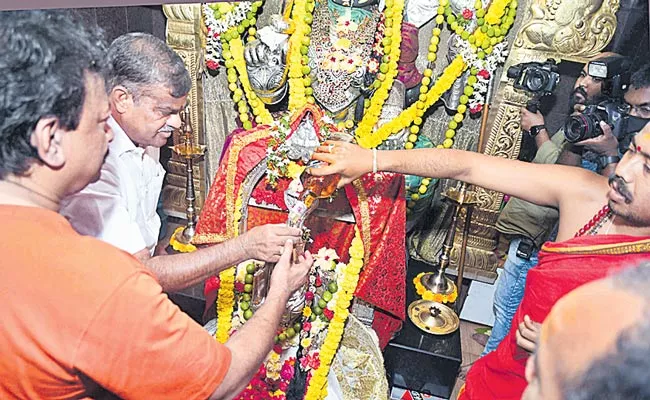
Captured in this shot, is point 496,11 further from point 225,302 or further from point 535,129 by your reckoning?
point 225,302

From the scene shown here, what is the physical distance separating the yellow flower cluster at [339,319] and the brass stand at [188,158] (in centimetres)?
77

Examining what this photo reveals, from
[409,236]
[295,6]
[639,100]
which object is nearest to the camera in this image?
[639,100]

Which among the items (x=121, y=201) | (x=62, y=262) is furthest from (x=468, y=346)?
(x=62, y=262)

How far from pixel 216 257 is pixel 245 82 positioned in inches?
48.4

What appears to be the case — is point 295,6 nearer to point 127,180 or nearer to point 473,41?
point 473,41

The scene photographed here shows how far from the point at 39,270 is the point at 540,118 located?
1999mm

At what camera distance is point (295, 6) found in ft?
6.55

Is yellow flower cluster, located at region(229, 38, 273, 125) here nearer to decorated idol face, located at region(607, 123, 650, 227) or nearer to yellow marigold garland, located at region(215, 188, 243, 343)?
yellow marigold garland, located at region(215, 188, 243, 343)

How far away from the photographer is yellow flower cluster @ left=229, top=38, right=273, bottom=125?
219 cm

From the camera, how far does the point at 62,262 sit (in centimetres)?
60

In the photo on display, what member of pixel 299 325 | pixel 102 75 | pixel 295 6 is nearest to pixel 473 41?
pixel 295 6

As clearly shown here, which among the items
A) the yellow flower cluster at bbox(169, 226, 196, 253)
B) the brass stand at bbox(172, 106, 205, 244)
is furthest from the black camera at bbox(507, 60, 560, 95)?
the yellow flower cluster at bbox(169, 226, 196, 253)

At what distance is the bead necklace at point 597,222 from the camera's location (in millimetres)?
1072

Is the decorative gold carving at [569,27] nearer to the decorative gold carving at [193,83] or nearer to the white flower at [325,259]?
the white flower at [325,259]
